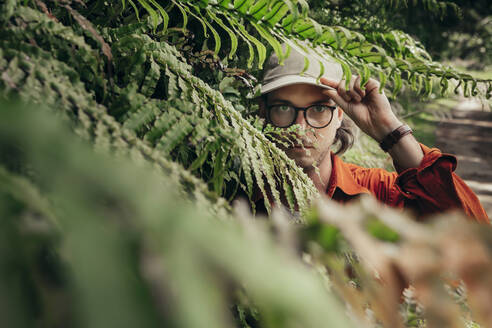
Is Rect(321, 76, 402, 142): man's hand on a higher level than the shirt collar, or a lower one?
higher

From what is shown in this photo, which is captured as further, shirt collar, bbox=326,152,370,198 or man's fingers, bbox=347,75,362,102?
shirt collar, bbox=326,152,370,198

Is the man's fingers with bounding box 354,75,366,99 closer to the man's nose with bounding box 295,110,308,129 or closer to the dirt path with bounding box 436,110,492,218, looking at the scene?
the man's nose with bounding box 295,110,308,129

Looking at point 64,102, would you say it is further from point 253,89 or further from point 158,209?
point 253,89

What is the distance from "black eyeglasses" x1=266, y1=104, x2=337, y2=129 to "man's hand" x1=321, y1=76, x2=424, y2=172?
0.10m

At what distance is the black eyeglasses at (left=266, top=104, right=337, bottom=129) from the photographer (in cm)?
205

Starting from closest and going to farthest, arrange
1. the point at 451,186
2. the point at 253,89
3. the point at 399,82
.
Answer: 1. the point at 399,82
2. the point at 253,89
3. the point at 451,186

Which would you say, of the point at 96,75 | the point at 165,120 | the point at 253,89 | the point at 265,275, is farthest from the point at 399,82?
the point at 265,275

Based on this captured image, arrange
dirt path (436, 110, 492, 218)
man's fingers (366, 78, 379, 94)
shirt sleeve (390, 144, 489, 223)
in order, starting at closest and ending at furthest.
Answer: shirt sleeve (390, 144, 489, 223) → man's fingers (366, 78, 379, 94) → dirt path (436, 110, 492, 218)

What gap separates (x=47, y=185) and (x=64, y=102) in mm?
300

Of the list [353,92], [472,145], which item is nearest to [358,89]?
[353,92]

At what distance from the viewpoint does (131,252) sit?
0.40 meters

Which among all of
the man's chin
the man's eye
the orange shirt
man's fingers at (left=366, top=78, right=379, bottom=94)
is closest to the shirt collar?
the orange shirt

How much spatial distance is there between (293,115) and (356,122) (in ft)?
1.24

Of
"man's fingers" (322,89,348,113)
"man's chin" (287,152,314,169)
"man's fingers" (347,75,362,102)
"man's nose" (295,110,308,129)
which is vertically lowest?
"man's chin" (287,152,314,169)
